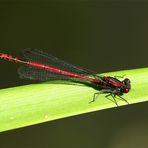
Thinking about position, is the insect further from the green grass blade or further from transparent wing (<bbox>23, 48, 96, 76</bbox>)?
the green grass blade

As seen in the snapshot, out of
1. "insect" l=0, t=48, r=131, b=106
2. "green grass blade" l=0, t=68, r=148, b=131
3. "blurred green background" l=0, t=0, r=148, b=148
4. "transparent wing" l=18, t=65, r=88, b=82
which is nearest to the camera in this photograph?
"green grass blade" l=0, t=68, r=148, b=131

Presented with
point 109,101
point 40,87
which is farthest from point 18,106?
point 109,101

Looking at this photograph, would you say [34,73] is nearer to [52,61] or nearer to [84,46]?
[52,61]

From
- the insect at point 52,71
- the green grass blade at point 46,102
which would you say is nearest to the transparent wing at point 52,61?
the insect at point 52,71

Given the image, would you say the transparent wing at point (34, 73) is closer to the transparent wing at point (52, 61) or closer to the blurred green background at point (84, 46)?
the transparent wing at point (52, 61)

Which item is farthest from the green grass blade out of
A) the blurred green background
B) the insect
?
the blurred green background

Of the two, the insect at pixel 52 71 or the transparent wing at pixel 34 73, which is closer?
the insect at pixel 52 71
